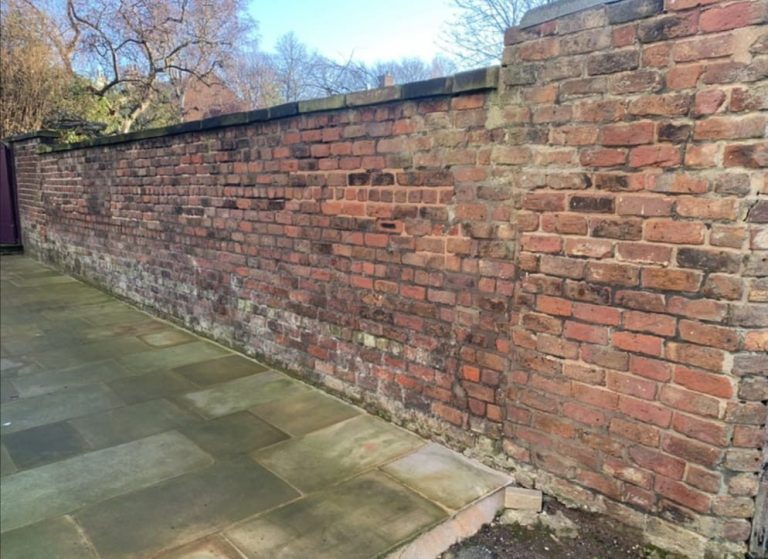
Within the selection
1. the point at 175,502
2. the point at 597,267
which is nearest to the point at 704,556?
the point at 597,267

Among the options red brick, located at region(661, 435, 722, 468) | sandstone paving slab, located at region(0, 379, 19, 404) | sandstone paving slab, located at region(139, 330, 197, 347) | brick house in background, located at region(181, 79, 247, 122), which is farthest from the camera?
brick house in background, located at region(181, 79, 247, 122)

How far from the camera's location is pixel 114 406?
359 centimetres

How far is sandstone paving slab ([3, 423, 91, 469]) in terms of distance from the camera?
2869mm

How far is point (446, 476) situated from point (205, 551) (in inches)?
44.8

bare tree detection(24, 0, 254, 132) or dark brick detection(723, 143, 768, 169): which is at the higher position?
bare tree detection(24, 0, 254, 132)

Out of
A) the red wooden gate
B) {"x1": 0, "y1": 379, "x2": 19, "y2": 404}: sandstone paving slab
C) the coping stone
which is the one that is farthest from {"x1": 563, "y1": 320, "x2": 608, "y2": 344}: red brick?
the red wooden gate

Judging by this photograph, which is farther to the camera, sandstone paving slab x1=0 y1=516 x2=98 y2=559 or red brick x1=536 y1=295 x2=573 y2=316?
red brick x1=536 y1=295 x2=573 y2=316

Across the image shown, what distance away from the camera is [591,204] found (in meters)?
2.15

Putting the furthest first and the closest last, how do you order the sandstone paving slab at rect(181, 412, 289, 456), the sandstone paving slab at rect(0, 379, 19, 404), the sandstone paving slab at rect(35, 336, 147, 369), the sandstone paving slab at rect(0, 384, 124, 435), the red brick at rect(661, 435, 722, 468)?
the sandstone paving slab at rect(35, 336, 147, 369) → the sandstone paving slab at rect(0, 379, 19, 404) → the sandstone paving slab at rect(0, 384, 124, 435) → the sandstone paving slab at rect(181, 412, 289, 456) → the red brick at rect(661, 435, 722, 468)

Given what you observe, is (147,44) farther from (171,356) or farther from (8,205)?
(171,356)

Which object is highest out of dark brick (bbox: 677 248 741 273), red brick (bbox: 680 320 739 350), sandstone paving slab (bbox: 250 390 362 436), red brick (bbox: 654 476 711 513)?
dark brick (bbox: 677 248 741 273)

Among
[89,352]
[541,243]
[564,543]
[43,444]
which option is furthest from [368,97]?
[89,352]

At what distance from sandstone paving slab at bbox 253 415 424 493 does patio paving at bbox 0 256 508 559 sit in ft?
0.03

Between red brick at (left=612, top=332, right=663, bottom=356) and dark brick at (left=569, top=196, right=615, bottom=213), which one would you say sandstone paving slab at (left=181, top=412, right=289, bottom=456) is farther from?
dark brick at (left=569, top=196, right=615, bottom=213)
